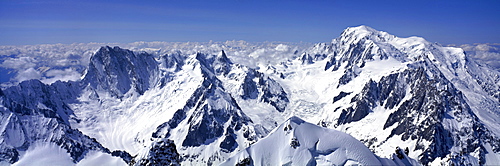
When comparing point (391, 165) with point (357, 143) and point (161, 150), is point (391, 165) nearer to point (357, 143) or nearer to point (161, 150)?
point (357, 143)

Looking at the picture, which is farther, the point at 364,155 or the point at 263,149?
the point at 263,149

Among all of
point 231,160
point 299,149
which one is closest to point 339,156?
point 299,149

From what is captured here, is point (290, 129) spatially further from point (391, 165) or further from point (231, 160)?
point (391, 165)

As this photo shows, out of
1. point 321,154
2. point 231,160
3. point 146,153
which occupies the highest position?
point 146,153

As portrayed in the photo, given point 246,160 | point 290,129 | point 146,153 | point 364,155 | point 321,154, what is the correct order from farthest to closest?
point 290,129 < point 246,160 < point 321,154 < point 364,155 < point 146,153

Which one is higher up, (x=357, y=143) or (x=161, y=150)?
(x=161, y=150)

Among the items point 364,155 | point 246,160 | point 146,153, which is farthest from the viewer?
point 246,160
